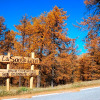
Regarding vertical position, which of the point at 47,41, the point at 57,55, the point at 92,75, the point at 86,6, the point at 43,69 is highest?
the point at 86,6

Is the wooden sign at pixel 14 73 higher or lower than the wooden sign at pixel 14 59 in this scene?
lower

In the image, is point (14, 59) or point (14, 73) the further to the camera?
point (14, 59)

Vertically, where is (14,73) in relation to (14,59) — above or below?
below

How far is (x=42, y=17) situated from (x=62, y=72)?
7.75 meters

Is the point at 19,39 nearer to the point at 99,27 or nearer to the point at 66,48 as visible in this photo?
the point at 66,48

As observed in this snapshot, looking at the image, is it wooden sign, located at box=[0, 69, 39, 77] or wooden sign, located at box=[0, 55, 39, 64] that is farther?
wooden sign, located at box=[0, 55, 39, 64]

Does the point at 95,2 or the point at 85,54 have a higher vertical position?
the point at 95,2

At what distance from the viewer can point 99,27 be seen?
11188 millimetres

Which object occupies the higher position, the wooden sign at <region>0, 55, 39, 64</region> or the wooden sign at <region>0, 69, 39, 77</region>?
the wooden sign at <region>0, 55, 39, 64</region>

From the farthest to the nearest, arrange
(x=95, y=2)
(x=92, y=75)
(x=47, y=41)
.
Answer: (x=92, y=75), (x=47, y=41), (x=95, y=2)

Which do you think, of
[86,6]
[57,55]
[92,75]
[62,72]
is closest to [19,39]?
[57,55]

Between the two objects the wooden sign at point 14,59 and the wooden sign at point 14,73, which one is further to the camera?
the wooden sign at point 14,59

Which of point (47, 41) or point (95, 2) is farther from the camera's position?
point (47, 41)

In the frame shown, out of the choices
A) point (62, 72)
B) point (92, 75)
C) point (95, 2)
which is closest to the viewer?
point (95, 2)
